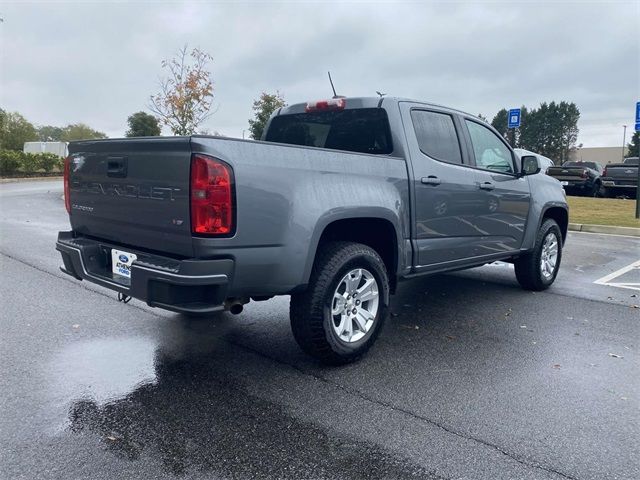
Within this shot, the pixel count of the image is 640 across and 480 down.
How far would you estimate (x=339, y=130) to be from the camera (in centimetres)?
463

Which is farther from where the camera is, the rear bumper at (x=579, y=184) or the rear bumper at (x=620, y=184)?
the rear bumper at (x=579, y=184)

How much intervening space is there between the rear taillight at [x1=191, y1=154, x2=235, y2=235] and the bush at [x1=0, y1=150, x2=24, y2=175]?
109ft

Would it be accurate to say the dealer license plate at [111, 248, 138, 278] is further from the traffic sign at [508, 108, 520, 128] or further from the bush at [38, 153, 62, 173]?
the bush at [38, 153, 62, 173]

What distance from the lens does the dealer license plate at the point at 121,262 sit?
3.39 meters

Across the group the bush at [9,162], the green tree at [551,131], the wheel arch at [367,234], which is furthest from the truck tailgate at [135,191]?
the green tree at [551,131]

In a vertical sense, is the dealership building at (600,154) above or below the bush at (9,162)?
above

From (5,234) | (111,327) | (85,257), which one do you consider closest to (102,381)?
(85,257)

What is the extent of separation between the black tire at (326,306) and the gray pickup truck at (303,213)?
10 mm

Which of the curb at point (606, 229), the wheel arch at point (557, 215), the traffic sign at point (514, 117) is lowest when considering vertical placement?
the curb at point (606, 229)

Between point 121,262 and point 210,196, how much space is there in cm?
96

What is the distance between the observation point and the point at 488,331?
185 inches

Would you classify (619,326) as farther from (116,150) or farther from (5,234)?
(5,234)

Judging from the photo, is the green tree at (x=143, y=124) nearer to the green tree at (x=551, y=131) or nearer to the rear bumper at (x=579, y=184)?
the rear bumper at (x=579, y=184)

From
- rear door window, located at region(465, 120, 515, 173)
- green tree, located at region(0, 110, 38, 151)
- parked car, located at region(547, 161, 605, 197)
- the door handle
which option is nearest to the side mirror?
rear door window, located at region(465, 120, 515, 173)
